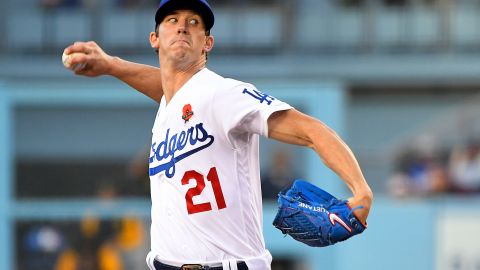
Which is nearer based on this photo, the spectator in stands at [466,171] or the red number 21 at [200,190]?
the red number 21 at [200,190]

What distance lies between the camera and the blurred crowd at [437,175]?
40.4ft

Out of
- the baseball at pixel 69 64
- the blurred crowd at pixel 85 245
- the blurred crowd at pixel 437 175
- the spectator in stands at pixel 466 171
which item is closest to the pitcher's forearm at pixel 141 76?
the baseball at pixel 69 64

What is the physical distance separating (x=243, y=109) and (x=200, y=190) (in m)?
0.40

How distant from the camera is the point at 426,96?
55.7ft

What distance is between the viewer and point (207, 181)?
14.3ft

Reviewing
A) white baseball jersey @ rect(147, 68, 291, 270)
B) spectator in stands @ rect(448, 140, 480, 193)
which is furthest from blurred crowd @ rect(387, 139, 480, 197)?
white baseball jersey @ rect(147, 68, 291, 270)

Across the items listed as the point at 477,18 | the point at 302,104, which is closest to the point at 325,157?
the point at 302,104

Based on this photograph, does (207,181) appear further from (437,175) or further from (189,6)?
(437,175)

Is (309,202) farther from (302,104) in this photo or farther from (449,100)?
(449,100)

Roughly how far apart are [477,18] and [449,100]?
1.29 m

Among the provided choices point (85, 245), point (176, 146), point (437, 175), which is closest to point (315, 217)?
point (176, 146)

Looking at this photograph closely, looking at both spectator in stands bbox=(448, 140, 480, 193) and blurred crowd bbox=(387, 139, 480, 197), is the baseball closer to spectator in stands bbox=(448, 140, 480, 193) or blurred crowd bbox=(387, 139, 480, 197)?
blurred crowd bbox=(387, 139, 480, 197)

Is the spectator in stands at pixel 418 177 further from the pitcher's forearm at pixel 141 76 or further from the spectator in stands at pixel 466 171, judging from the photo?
the pitcher's forearm at pixel 141 76

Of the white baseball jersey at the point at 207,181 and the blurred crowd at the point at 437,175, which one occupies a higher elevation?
the blurred crowd at the point at 437,175
